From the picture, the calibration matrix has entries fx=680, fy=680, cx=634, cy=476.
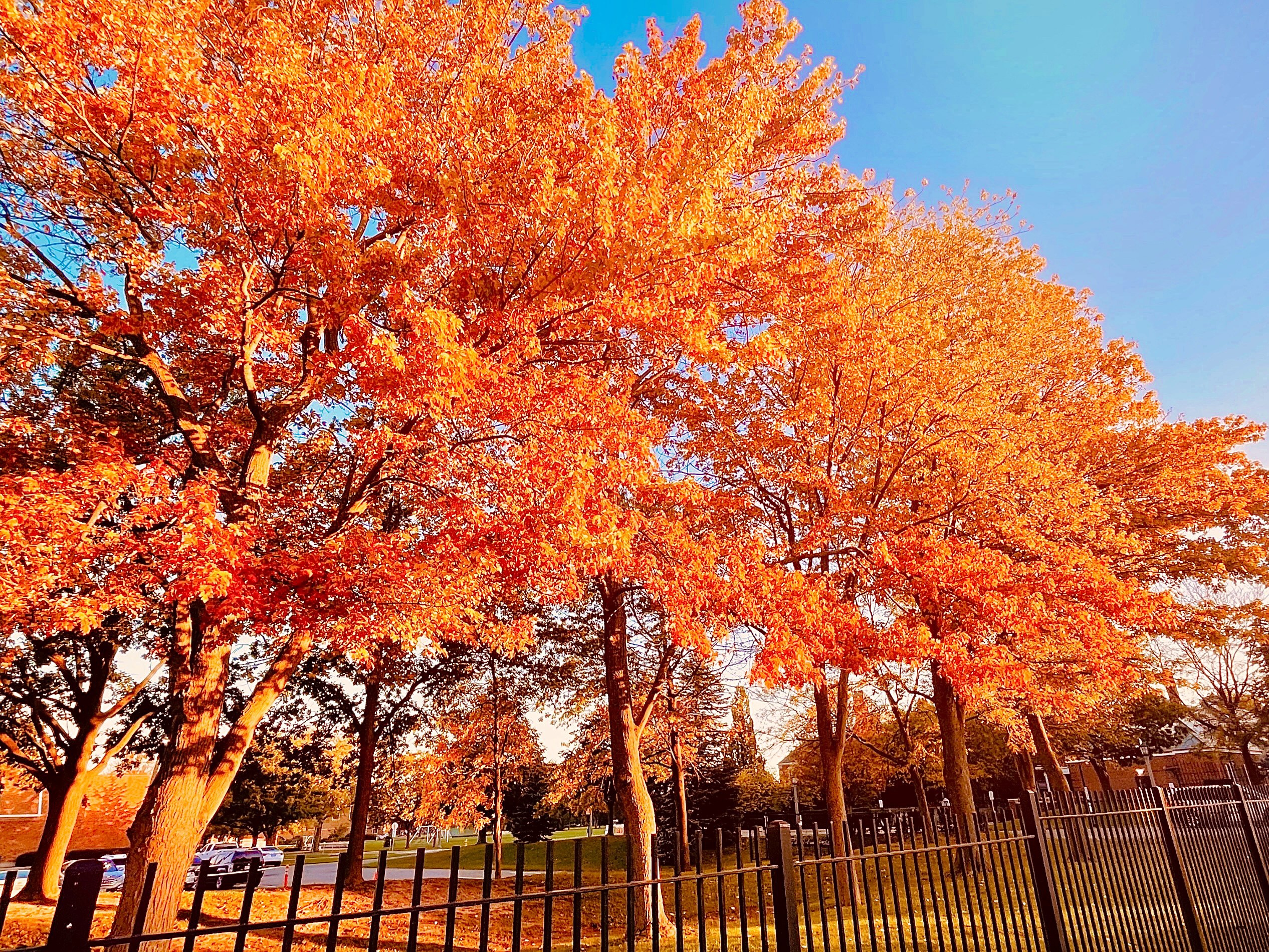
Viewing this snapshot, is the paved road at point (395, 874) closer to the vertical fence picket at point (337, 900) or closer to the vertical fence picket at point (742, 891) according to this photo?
the vertical fence picket at point (742, 891)

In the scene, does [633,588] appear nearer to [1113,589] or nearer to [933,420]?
[933,420]

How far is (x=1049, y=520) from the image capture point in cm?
1486

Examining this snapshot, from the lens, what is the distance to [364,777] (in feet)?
66.0

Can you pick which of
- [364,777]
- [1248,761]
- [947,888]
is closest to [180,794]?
[947,888]

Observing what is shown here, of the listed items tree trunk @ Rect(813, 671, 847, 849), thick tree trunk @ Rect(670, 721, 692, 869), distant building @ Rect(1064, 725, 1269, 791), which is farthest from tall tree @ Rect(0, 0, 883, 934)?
distant building @ Rect(1064, 725, 1269, 791)

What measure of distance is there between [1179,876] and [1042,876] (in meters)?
3.02

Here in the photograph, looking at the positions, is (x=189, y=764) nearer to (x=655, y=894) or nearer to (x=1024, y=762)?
(x=655, y=894)

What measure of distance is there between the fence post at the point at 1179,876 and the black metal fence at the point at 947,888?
0.6 inches

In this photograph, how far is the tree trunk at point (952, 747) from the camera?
1584cm

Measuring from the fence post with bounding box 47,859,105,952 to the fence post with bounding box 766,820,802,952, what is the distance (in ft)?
11.9

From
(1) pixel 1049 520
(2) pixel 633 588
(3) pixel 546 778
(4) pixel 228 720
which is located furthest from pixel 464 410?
(3) pixel 546 778

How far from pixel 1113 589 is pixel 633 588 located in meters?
9.92

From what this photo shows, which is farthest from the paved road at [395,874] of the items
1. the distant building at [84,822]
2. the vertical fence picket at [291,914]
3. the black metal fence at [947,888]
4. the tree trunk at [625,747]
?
the vertical fence picket at [291,914]

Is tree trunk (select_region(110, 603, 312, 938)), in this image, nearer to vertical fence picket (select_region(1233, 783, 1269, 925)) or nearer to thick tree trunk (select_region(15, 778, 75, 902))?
thick tree trunk (select_region(15, 778, 75, 902))
